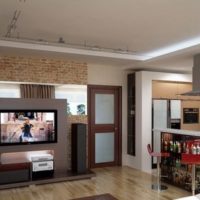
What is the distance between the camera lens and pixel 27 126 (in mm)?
5203

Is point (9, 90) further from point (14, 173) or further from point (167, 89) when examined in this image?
point (167, 89)

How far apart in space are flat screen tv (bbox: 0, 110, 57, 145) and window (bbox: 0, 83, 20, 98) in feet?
1.94

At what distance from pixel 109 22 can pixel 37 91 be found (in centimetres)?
282

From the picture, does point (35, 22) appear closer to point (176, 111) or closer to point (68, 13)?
point (68, 13)

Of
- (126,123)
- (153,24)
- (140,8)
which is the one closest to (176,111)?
(126,123)

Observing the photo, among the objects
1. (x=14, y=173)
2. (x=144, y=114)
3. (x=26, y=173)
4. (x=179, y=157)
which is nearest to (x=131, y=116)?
(x=144, y=114)

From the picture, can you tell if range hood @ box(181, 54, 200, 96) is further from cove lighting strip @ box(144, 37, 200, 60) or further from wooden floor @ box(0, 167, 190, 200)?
wooden floor @ box(0, 167, 190, 200)

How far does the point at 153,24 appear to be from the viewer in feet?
12.0

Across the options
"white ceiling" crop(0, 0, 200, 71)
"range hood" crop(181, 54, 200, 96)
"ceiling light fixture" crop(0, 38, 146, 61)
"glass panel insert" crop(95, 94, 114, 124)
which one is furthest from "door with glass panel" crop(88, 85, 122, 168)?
"range hood" crop(181, 54, 200, 96)

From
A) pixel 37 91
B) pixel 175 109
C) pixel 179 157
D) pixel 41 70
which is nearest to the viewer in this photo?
pixel 179 157

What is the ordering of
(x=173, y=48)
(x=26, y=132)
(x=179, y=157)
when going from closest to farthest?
(x=179, y=157) → (x=173, y=48) → (x=26, y=132)

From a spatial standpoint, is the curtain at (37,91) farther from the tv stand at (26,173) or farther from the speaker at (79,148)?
the tv stand at (26,173)

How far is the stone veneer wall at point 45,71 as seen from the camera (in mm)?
5297

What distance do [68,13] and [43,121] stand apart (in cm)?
280
